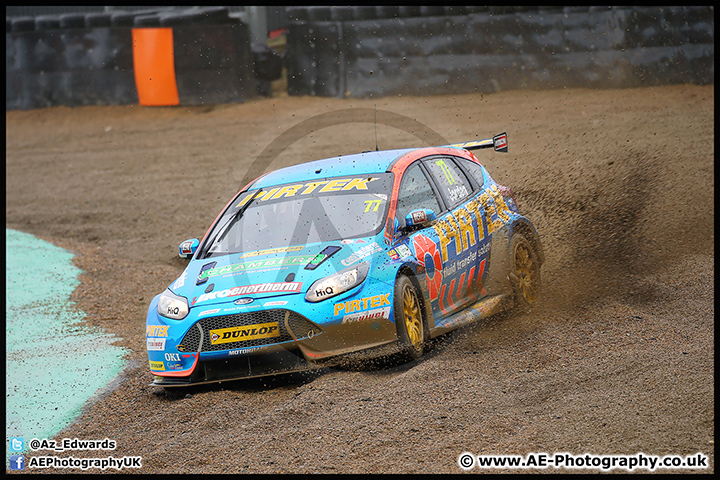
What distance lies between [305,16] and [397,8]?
2.01 metres

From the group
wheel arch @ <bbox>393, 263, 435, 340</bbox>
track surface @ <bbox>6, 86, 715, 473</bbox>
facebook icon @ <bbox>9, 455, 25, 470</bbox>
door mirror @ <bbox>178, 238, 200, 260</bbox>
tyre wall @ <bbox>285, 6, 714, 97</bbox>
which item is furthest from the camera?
tyre wall @ <bbox>285, 6, 714, 97</bbox>

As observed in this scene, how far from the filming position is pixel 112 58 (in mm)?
18641

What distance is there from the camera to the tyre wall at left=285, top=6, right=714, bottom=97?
1415cm

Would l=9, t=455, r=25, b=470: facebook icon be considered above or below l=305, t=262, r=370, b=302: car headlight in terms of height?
below

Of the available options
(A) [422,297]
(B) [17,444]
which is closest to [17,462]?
(B) [17,444]

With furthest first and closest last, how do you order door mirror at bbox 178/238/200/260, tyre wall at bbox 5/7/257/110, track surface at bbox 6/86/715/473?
tyre wall at bbox 5/7/257/110, door mirror at bbox 178/238/200/260, track surface at bbox 6/86/715/473

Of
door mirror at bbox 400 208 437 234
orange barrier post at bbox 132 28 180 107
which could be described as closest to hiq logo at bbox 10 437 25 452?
door mirror at bbox 400 208 437 234

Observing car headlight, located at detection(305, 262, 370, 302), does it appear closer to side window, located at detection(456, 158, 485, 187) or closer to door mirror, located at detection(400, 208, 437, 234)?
door mirror, located at detection(400, 208, 437, 234)

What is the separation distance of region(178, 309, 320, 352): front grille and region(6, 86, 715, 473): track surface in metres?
0.33

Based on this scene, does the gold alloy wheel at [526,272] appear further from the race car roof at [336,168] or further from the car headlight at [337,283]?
the car headlight at [337,283]

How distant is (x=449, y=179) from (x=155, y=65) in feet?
43.1
